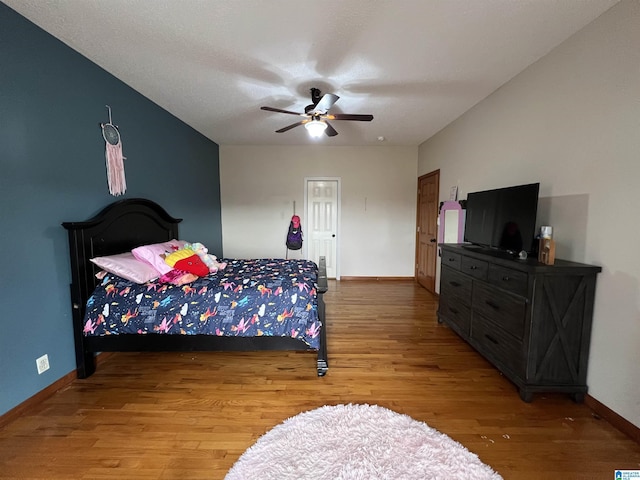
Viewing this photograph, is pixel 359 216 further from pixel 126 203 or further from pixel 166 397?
pixel 166 397

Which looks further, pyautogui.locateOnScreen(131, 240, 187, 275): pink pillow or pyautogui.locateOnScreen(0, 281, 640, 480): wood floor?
pyautogui.locateOnScreen(131, 240, 187, 275): pink pillow

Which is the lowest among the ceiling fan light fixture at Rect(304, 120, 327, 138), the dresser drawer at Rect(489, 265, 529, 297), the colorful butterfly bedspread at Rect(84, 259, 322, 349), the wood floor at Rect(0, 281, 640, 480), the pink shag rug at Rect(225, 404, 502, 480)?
the wood floor at Rect(0, 281, 640, 480)

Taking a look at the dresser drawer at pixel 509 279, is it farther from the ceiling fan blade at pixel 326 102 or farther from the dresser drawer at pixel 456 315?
the ceiling fan blade at pixel 326 102

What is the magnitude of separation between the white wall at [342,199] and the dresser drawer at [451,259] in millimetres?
2032

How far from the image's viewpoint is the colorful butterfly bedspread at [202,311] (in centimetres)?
199

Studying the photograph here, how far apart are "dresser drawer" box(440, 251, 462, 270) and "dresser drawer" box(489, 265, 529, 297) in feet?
1.66

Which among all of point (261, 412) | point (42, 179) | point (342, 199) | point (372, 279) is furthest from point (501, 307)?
point (42, 179)

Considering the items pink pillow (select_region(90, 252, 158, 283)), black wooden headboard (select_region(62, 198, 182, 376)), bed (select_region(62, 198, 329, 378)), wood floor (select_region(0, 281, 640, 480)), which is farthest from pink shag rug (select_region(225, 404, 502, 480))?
black wooden headboard (select_region(62, 198, 182, 376))

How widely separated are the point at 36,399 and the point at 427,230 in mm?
4799

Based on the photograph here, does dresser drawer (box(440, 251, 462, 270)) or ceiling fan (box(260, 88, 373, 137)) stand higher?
ceiling fan (box(260, 88, 373, 137))

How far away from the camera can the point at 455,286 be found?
2.67 meters

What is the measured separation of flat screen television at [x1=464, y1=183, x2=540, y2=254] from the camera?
196 centimetres

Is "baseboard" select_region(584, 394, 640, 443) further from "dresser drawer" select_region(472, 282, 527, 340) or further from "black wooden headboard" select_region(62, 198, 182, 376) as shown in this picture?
"black wooden headboard" select_region(62, 198, 182, 376)

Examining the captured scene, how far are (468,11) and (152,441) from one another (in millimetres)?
3218
